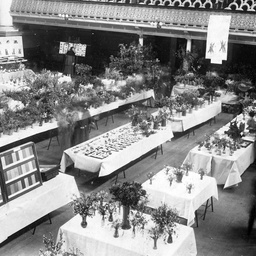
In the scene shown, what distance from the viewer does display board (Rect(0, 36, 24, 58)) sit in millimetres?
20188

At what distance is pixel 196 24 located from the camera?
18.0 m

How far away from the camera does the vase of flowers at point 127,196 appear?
6.55 m

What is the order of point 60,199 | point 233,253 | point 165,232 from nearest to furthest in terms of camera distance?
point 165,232, point 233,253, point 60,199

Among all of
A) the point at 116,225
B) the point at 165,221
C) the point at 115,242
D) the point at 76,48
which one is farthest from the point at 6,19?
the point at 165,221

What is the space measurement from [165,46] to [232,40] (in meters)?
3.48

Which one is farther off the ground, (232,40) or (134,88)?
(232,40)

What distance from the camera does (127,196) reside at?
6543 mm

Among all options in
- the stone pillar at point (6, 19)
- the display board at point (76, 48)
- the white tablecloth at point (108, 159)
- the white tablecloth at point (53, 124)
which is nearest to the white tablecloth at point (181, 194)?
the white tablecloth at point (108, 159)

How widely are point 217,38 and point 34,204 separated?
11665 millimetres

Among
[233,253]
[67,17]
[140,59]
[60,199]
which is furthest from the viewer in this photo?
[67,17]

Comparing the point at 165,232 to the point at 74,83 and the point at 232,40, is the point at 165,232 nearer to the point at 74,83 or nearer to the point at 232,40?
the point at 74,83

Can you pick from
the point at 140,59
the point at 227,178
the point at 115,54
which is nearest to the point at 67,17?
the point at 115,54

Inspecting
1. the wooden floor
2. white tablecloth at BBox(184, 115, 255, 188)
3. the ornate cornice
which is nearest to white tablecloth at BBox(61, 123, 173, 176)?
the wooden floor

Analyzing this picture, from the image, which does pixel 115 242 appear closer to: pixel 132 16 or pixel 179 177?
pixel 179 177
